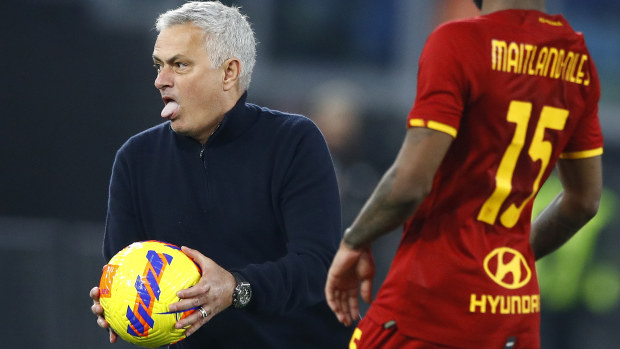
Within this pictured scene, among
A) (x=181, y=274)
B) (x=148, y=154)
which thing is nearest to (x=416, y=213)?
(x=181, y=274)

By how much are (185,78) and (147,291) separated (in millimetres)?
905

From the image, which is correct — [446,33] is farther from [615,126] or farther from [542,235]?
[615,126]

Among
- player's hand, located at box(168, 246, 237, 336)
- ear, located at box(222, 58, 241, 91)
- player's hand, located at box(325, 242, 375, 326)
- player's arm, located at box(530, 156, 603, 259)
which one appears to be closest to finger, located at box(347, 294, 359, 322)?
player's hand, located at box(325, 242, 375, 326)

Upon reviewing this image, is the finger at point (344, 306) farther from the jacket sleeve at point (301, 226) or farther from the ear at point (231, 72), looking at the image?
the ear at point (231, 72)

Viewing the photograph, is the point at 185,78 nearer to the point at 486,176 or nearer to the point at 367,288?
the point at 367,288

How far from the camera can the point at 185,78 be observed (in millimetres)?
3906

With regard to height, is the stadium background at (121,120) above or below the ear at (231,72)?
below

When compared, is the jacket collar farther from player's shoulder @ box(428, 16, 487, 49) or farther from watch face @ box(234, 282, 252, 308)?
player's shoulder @ box(428, 16, 487, 49)

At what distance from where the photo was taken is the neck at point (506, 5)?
304cm

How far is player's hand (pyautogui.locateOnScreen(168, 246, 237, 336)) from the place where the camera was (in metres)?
3.42

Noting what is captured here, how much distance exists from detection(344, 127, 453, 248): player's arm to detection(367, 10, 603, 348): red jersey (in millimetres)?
71

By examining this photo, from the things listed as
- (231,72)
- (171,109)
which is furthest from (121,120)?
A: (171,109)

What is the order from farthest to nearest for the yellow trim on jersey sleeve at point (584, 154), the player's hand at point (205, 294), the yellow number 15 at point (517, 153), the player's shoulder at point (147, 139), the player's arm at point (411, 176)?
the player's shoulder at point (147, 139) → the player's hand at point (205, 294) → the yellow trim on jersey sleeve at point (584, 154) → the yellow number 15 at point (517, 153) → the player's arm at point (411, 176)

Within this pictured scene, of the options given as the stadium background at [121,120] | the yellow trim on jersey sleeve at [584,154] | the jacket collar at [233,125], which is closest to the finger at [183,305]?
the jacket collar at [233,125]
